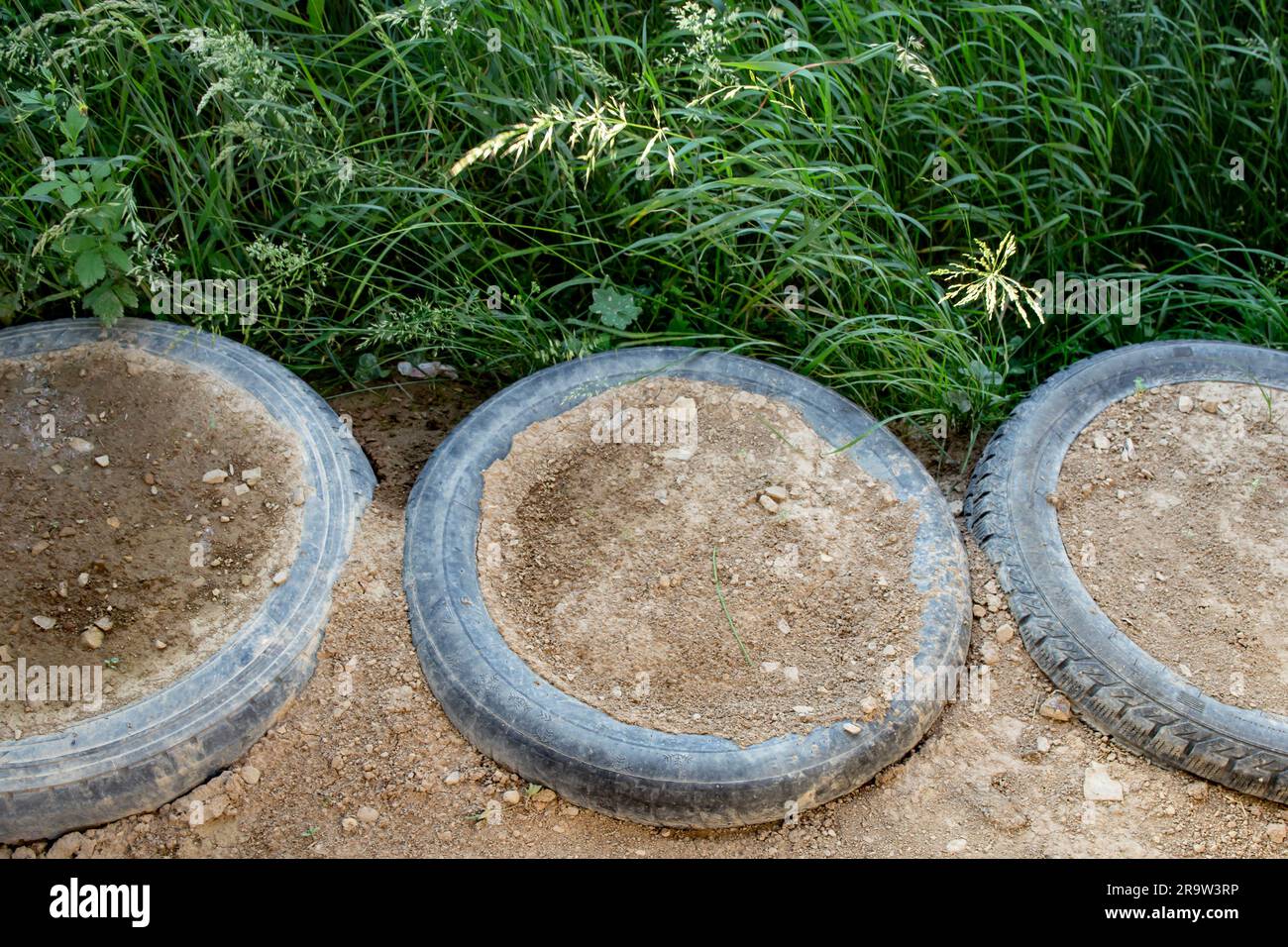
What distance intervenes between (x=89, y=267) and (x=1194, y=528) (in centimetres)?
245

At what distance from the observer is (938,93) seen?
292 cm

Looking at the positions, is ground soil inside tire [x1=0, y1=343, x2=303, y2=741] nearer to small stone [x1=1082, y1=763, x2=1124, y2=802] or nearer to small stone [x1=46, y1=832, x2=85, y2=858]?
small stone [x1=46, y1=832, x2=85, y2=858]

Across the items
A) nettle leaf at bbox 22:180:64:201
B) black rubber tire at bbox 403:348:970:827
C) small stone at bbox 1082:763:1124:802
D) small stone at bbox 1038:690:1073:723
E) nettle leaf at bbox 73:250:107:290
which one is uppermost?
nettle leaf at bbox 22:180:64:201

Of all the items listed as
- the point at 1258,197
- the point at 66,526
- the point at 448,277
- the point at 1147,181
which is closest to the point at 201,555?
the point at 66,526

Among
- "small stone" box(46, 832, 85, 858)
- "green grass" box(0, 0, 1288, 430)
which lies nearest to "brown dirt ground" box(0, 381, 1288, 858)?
"small stone" box(46, 832, 85, 858)

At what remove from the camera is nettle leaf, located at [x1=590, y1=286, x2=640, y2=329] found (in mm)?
2805

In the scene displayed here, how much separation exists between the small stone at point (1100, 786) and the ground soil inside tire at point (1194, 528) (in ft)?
0.82

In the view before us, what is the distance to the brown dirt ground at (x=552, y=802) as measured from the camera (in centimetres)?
208

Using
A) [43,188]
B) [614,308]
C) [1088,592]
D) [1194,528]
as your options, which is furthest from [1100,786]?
[43,188]

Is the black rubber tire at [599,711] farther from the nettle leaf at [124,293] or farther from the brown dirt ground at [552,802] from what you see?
the nettle leaf at [124,293]

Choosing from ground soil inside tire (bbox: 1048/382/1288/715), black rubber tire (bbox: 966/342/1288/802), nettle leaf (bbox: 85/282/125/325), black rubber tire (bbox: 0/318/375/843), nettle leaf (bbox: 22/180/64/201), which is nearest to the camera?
black rubber tire (bbox: 0/318/375/843)

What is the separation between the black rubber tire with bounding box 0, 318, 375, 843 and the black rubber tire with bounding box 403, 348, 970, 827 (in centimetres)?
18

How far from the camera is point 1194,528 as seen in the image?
2.45 metres

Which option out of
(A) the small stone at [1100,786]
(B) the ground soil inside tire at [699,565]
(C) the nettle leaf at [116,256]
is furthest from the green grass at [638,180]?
(A) the small stone at [1100,786]
